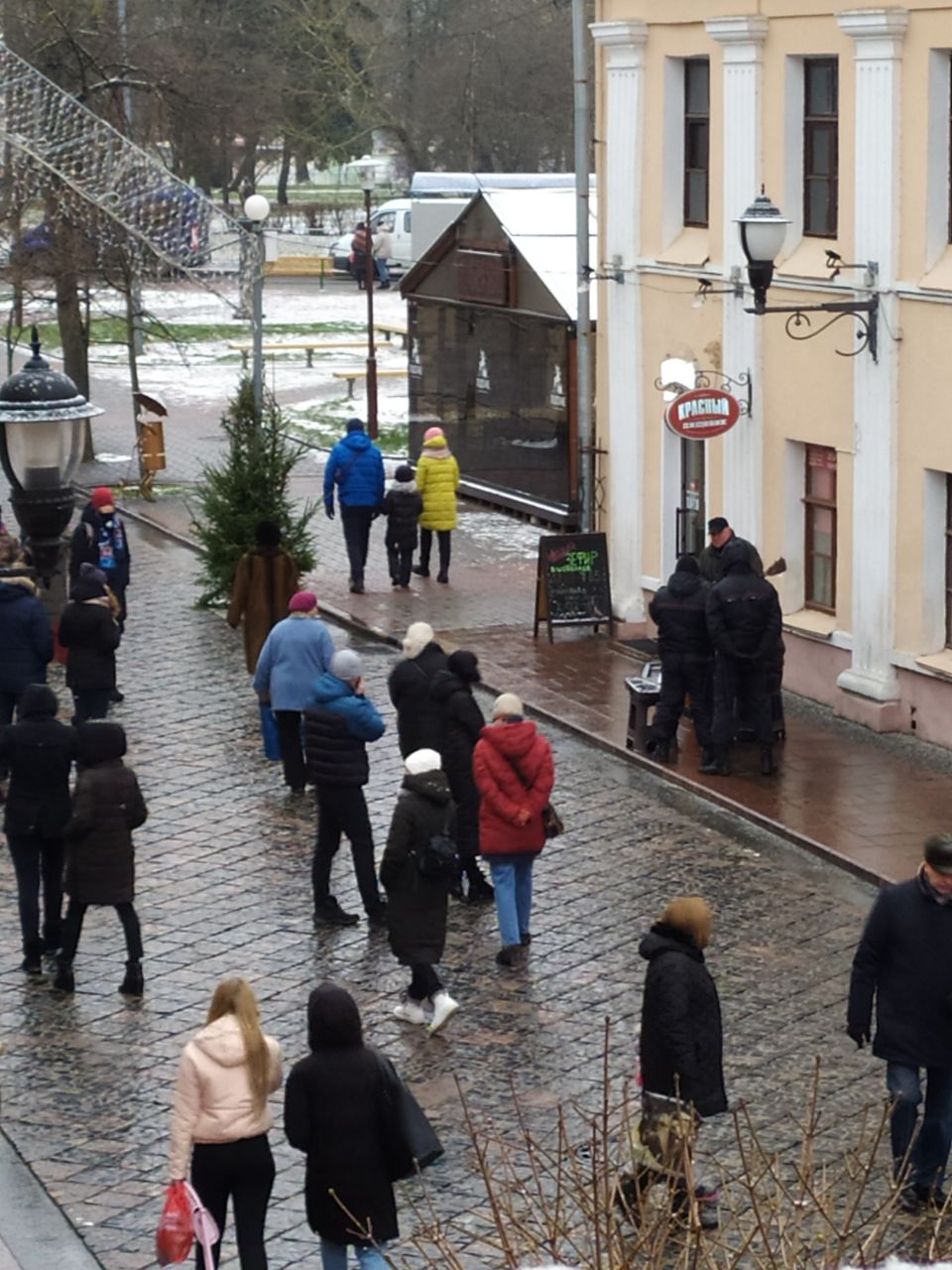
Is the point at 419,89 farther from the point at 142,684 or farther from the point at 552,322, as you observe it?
the point at 142,684

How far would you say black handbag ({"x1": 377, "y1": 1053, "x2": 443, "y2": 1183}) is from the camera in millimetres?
8305

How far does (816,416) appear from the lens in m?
19.0

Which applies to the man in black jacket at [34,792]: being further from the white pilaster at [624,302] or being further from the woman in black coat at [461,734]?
the white pilaster at [624,302]

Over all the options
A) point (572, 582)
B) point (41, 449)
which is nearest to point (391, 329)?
point (572, 582)

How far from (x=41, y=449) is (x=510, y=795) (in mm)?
8960

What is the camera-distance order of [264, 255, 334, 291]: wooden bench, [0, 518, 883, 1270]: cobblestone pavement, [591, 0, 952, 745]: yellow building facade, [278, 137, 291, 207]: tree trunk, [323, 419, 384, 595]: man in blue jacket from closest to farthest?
[0, 518, 883, 1270]: cobblestone pavement
[591, 0, 952, 745]: yellow building facade
[323, 419, 384, 595]: man in blue jacket
[264, 255, 334, 291]: wooden bench
[278, 137, 291, 207]: tree trunk

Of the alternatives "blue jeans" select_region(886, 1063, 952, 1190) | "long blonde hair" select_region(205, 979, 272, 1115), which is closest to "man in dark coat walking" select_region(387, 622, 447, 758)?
"blue jeans" select_region(886, 1063, 952, 1190)

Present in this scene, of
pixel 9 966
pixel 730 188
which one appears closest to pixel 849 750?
pixel 730 188

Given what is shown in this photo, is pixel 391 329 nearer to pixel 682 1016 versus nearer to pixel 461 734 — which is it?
pixel 461 734

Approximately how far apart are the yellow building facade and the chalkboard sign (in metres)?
0.32

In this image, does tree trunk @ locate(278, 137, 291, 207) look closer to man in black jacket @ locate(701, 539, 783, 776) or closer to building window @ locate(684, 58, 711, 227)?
building window @ locate(684, 58, 711, 227)

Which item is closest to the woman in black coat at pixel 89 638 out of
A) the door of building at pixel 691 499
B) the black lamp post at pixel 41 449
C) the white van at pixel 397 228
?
the black lamp post at pixel 41 449

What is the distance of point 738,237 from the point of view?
19.8 metres

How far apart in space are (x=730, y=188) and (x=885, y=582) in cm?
376
